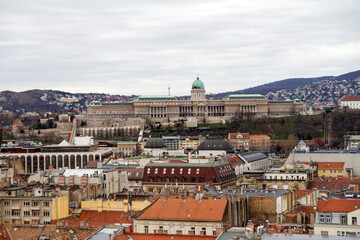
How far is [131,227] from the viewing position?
55156mm

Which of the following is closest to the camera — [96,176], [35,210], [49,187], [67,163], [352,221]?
[352,221]

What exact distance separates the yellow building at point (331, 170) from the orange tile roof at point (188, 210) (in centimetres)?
5893

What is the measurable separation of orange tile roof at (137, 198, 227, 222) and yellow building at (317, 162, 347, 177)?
→ 2320 inches

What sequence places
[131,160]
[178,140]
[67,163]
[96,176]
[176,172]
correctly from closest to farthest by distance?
[96,176], [176,172], [131,160], [67,163], [178,140]

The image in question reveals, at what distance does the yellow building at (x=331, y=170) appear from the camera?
112531 millimetres

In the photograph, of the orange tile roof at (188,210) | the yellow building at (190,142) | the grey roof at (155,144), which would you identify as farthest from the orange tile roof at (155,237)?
the yellow building at (190,142)

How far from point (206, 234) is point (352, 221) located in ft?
33.0

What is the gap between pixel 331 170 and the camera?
11356cm

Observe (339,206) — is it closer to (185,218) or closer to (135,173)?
(185,218)

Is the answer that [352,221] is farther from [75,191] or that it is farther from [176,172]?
[176,172]

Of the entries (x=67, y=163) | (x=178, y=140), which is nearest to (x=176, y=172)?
(x=67, y=163)

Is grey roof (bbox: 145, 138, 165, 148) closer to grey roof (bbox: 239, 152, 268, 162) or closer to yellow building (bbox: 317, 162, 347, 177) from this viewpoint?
grey roof (bbox: 239, 152, 268, 162)

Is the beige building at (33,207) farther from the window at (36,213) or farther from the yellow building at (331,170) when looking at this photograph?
the yellow building at (331,170)

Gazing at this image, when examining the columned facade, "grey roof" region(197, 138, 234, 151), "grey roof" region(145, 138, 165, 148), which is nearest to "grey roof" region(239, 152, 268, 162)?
→ "grey roof" region(197, 138, 234, 151)
